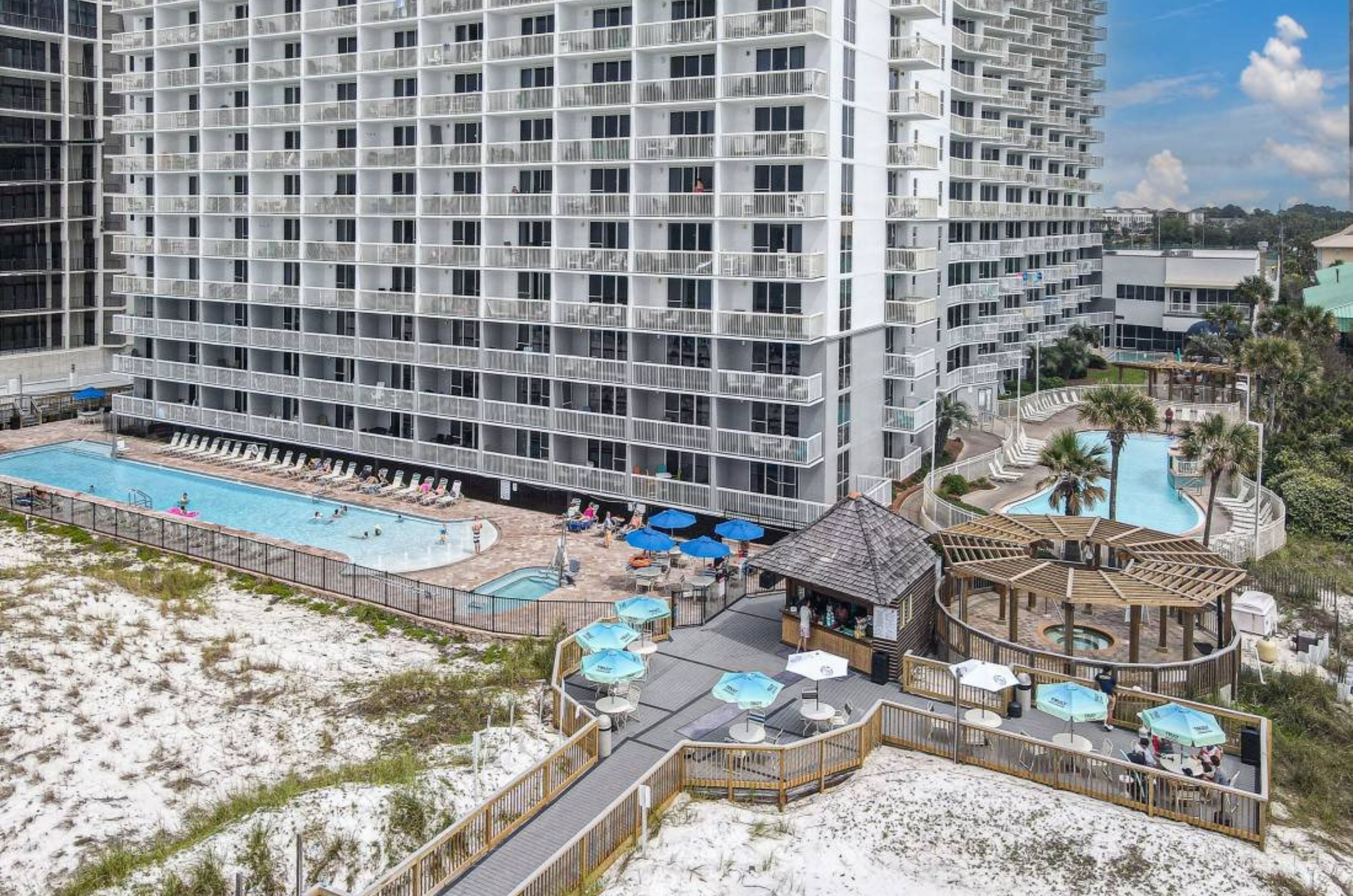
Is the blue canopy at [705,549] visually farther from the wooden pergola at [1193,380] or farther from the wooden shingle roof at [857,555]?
the wooden pergola at [1193,380]

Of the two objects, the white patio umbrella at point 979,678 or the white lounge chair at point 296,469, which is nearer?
the white patio umbrella at point 979,678

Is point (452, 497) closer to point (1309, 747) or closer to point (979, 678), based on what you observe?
point (979, 678)

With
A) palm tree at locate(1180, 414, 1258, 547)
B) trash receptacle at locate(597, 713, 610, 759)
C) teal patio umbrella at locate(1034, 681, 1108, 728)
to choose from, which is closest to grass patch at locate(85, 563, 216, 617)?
trash receptacle at locate(597, 713, 610, 759)

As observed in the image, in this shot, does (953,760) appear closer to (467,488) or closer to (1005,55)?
(467,488)

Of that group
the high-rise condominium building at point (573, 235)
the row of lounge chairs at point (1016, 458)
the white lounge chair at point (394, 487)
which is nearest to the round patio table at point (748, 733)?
the high-rise condominium building at point (573, 235)

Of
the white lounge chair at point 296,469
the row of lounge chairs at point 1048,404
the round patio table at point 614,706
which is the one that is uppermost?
the row of lounge chairs at point 1048,404

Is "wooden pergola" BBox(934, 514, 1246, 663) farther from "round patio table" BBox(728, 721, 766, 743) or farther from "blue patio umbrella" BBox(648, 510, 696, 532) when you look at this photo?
"blue patio umbrella" BBox(648, 510, 696, 532)

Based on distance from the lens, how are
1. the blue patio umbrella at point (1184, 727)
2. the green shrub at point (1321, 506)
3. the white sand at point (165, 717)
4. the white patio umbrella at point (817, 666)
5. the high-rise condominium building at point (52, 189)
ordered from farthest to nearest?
the high-rise condominium building at point (52, 189) < the green shrub at point (1321, 506) < the white patio umbrella at point (817, 666) < the blue patio umbrella at point (1184, 727) < the white sand at point (165, 717)
